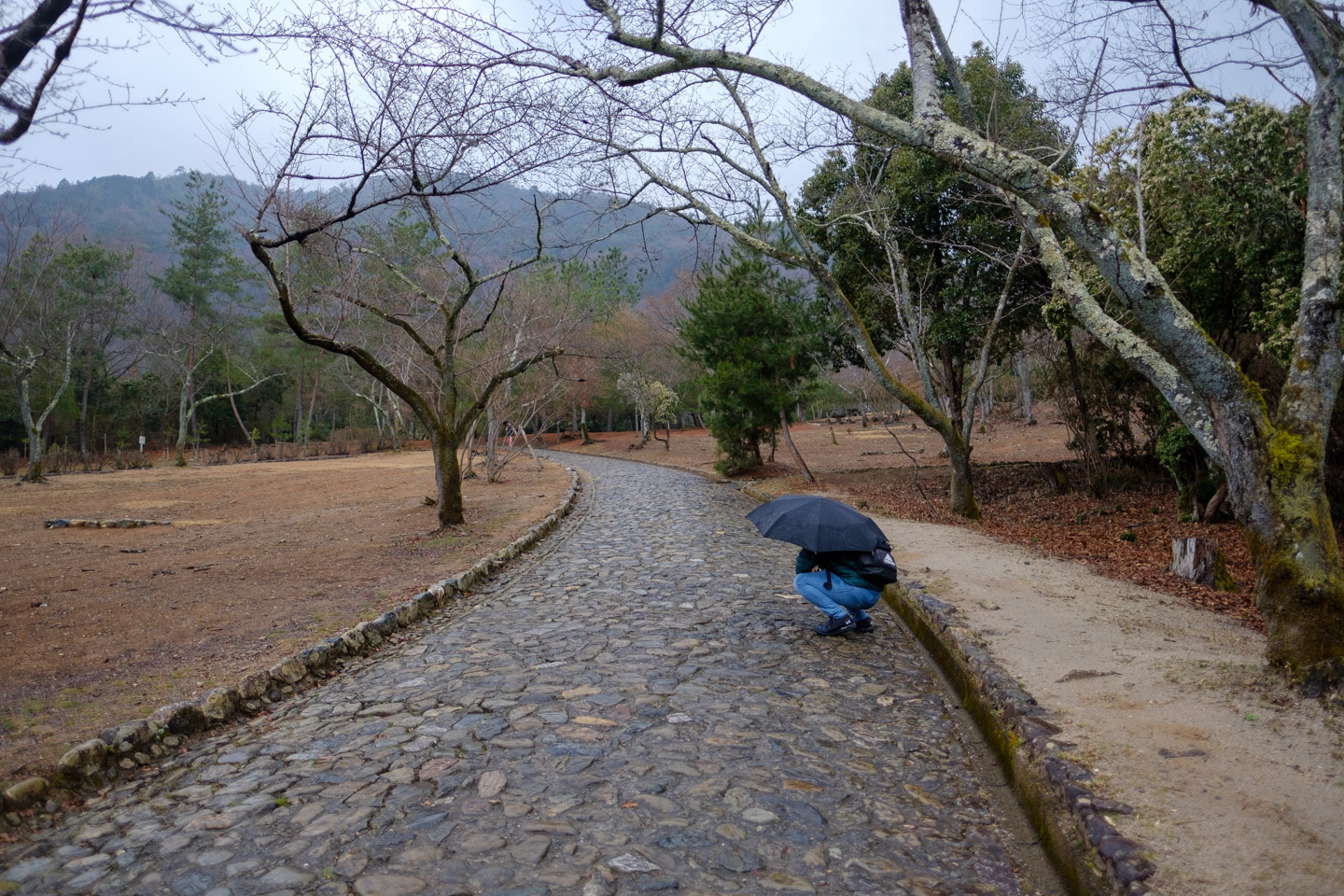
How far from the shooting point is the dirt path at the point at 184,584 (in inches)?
201

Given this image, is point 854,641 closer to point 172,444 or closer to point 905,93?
point 905,93

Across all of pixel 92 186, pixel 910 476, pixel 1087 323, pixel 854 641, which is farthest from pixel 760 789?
pixel 92 186

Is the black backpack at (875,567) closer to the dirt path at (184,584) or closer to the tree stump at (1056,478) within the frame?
the dirt path at (184,584)

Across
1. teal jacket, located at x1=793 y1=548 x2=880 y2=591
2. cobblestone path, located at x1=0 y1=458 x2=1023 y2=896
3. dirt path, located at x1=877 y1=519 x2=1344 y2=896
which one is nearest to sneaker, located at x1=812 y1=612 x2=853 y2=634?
cobblestone path, located at x1=0 y1=458 x2=1023 y2=896

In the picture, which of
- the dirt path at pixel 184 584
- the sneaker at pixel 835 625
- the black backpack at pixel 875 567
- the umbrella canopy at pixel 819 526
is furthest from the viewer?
the sneaker at pixel 835 625

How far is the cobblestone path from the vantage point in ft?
10.2

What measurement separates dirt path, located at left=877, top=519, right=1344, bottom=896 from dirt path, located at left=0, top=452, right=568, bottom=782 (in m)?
5.22

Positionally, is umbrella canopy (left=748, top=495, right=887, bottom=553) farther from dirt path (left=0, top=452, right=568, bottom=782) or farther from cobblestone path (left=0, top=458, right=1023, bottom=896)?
dirt path (left=0, top=452, right=568, bottom=782)

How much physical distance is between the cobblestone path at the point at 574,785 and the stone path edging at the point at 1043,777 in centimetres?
22

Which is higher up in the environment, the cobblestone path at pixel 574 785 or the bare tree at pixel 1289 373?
the bare tree at pixel 1289 373

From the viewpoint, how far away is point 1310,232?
15.3ft

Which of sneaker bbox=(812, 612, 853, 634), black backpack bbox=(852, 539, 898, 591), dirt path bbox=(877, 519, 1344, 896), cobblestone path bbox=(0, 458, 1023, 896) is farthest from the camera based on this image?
sneaker bbox=(812, 612, 853, 634)

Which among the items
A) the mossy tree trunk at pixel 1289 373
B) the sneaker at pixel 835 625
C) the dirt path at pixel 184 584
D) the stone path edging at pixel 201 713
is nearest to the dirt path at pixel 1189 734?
the mossy tree trunk at pixel 1289 373

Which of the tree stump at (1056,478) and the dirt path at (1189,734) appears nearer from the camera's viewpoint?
the dirt path at (1189,734)
